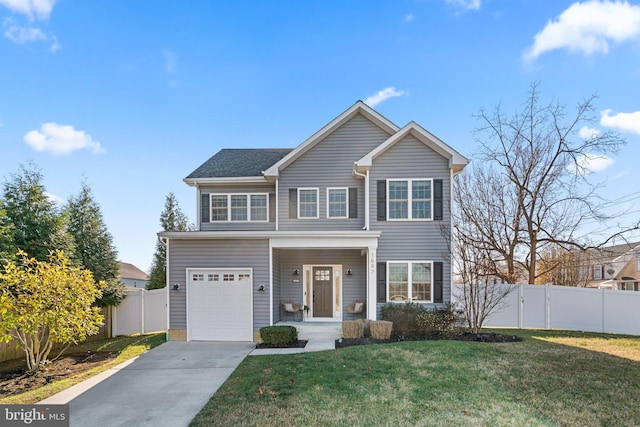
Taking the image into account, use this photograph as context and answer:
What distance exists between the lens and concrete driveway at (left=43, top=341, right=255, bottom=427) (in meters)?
5.91

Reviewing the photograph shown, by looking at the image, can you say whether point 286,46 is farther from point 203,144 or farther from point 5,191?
point 5,191

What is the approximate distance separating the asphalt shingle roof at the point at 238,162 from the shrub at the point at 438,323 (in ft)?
26.4

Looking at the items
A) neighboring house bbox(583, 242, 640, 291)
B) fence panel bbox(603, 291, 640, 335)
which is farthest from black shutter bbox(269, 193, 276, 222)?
neighboring house bbox(583, 242, 640, 291)

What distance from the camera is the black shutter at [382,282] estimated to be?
1231cm

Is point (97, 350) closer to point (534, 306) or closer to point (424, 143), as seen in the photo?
point (424, 143)

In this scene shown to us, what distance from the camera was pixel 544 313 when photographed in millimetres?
14805

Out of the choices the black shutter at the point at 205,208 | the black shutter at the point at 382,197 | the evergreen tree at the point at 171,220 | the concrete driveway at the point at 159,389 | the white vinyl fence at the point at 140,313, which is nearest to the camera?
the concrete driveway at the point at 159,389

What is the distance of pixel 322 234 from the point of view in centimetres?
1191

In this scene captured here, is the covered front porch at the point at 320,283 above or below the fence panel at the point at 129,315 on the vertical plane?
above

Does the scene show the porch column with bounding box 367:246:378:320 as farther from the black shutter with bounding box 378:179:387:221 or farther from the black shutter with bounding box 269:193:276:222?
the black shutter with bounding box 269:193:276:222

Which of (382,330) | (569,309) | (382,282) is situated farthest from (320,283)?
(569,309)

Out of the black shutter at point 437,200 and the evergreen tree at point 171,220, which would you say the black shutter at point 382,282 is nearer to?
the black shutter at point 437,200

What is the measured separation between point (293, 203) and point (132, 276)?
2738 cm

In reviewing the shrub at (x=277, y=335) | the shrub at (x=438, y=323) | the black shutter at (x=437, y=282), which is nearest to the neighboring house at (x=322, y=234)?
the black shutter at (x=437, y=282)
